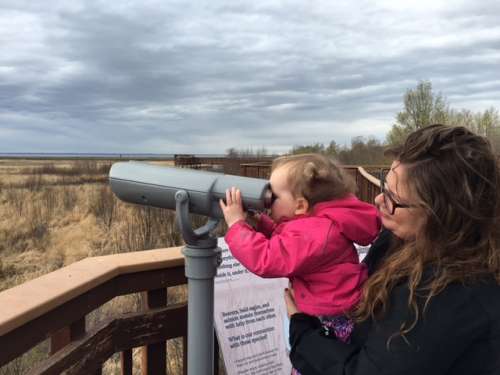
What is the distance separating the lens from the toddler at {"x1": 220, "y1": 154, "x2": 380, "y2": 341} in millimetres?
1318

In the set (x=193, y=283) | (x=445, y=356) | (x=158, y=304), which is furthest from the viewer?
(x=158, y=304)

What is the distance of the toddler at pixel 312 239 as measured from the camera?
132 centimetres

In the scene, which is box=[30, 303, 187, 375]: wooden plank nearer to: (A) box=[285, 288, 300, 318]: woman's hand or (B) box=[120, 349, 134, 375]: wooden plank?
(B) box=[120, 349, 134, 375]: wooden plank

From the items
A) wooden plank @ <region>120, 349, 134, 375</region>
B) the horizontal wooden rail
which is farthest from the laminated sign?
wooden plank @ <region>120, 349, 134, 375</region>

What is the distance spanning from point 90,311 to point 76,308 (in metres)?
0.08

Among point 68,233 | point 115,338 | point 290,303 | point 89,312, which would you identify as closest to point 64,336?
point 89,312

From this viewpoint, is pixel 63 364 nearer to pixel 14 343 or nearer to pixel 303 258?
pixel 14 343

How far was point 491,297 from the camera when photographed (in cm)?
99

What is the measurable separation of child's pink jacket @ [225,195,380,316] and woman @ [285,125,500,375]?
0.14 metres

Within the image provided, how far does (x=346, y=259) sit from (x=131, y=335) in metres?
0.79

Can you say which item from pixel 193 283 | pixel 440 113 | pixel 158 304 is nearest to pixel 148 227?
pixel 158 304

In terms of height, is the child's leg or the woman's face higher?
the woman's face

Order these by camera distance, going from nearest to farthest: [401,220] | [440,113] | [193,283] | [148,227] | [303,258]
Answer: [401,220] → [303,258] → [193,283] → [148,227] → [440,113]

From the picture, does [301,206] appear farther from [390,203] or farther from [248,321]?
[248,321]
